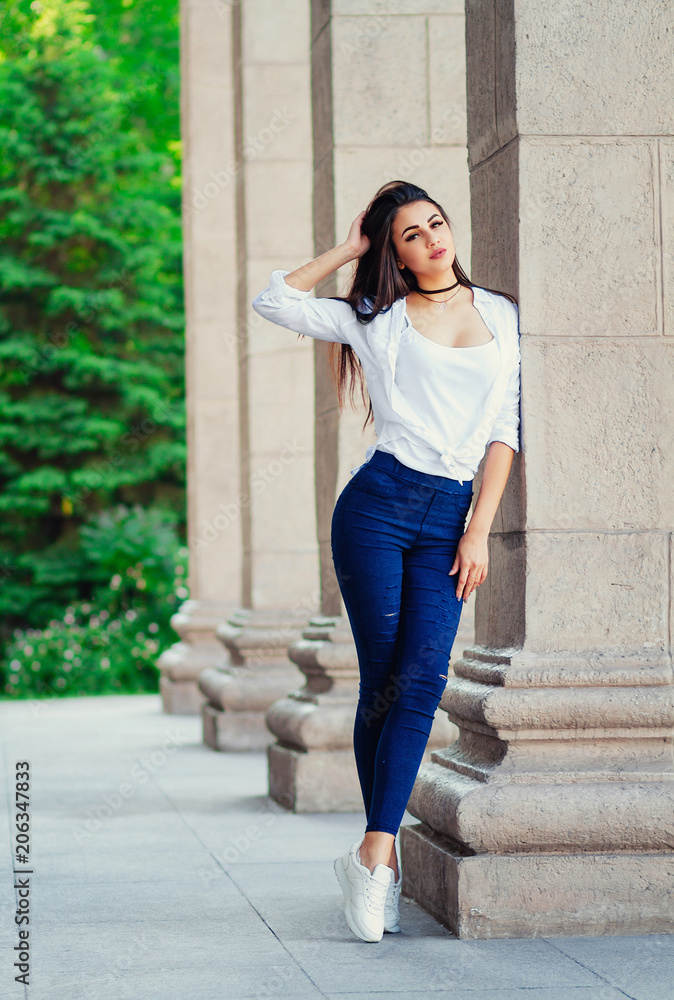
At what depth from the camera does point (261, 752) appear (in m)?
9.66

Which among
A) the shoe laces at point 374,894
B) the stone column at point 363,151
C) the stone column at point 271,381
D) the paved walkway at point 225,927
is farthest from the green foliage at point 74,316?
the shoe laces at point 374,894

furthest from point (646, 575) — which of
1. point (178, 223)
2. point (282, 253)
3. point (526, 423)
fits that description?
point (178, 223)

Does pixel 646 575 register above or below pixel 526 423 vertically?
below

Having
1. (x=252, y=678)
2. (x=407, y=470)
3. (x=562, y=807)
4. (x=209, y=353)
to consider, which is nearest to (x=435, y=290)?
(x=407, y=470)

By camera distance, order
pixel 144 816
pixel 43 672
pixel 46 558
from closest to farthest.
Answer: pixel 144 816, pixel 43 672, pixel 46 558

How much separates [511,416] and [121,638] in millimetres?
14095

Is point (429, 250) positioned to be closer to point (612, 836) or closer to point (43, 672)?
point (612, 836)

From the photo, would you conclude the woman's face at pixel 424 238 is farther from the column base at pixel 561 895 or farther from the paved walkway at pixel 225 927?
the paved walkway at pixel 225 927

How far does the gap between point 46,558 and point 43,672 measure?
746 centimetres

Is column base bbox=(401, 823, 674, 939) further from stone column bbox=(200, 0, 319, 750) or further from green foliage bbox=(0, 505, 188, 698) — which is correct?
green foliage bbox=(0, 505, 188, 698)

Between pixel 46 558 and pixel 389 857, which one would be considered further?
pixel 46 558

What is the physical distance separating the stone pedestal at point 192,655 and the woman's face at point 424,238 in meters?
8.39

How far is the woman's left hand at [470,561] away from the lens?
174 inches

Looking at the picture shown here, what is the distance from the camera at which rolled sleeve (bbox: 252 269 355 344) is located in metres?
4.55
